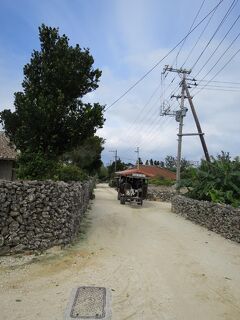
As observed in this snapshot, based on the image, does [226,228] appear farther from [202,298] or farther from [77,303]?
[77,303]

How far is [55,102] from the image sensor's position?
50.8 feet

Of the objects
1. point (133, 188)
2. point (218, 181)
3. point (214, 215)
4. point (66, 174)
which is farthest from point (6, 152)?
point (214, 215)

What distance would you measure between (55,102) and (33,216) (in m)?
5.40

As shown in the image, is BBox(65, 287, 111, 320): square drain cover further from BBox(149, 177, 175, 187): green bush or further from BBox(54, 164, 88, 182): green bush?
BBox(149, 177, 175, 187): green bush

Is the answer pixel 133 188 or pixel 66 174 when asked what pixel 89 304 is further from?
pixel 133 188

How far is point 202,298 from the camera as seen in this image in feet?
26.9

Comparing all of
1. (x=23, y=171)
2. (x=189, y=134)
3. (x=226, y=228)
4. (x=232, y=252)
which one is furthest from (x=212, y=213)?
(x=189, y=134)

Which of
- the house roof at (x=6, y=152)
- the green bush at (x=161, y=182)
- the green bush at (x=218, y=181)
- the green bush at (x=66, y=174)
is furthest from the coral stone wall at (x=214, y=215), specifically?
the green bush at (x=161, y=182)

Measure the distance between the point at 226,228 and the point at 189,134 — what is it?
56.0 feet

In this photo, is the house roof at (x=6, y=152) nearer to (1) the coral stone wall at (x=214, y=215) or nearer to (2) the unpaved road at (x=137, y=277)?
(1) the coral stone wall at (x=214, y=215)

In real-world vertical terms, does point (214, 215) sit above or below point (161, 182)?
below

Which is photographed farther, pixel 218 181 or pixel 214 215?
pixel 218 181

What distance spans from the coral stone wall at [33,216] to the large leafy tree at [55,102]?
388 cm

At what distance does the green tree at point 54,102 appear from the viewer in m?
15.5
